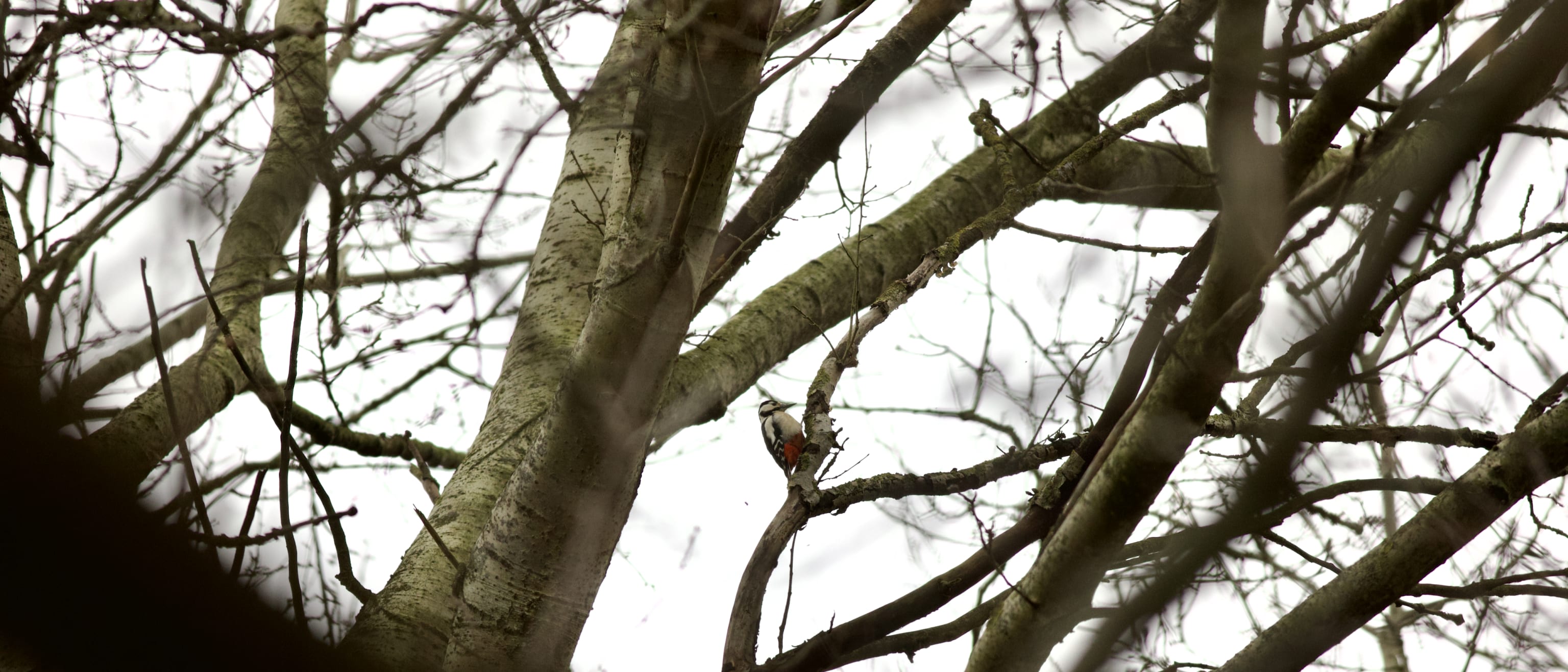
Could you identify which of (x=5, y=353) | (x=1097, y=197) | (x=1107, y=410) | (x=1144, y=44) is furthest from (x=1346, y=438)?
(x=5, y=353)

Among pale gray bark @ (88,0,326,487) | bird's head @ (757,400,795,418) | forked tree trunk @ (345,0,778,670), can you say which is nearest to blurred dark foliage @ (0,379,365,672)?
forked tree trunk @ (345,0,778,670)

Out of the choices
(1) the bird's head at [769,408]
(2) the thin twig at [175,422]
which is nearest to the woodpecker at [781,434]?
(1) the bird's head at [769,408]

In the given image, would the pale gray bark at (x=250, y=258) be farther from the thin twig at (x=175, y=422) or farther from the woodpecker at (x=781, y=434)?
the woodpecker at (x=781, y=434)

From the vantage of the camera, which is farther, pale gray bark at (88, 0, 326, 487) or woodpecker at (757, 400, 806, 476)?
woodpecker at (757, 400, 806, 476)

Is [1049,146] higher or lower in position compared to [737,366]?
higher

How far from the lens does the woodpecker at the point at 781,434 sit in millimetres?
4090

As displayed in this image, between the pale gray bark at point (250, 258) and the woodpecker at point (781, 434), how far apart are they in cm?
189

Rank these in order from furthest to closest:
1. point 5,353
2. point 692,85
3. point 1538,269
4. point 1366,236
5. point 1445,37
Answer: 1. point 1538,269
2. point 1445,37
3. point 5,353
4. point 692,85
5. point 1366,236

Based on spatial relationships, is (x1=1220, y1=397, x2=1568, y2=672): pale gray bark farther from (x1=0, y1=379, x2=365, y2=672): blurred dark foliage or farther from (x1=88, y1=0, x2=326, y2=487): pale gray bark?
(x1=88, y1=0, x2=326, y2=487): pale gray bark

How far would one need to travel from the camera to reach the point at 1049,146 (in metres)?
3.59

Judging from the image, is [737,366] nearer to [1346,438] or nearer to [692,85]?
[692,85]

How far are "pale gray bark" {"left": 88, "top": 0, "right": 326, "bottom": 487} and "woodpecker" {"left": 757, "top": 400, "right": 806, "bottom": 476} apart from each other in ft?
6.21

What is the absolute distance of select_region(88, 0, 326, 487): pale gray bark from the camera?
2332 mm

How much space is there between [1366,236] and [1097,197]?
1806 mm
